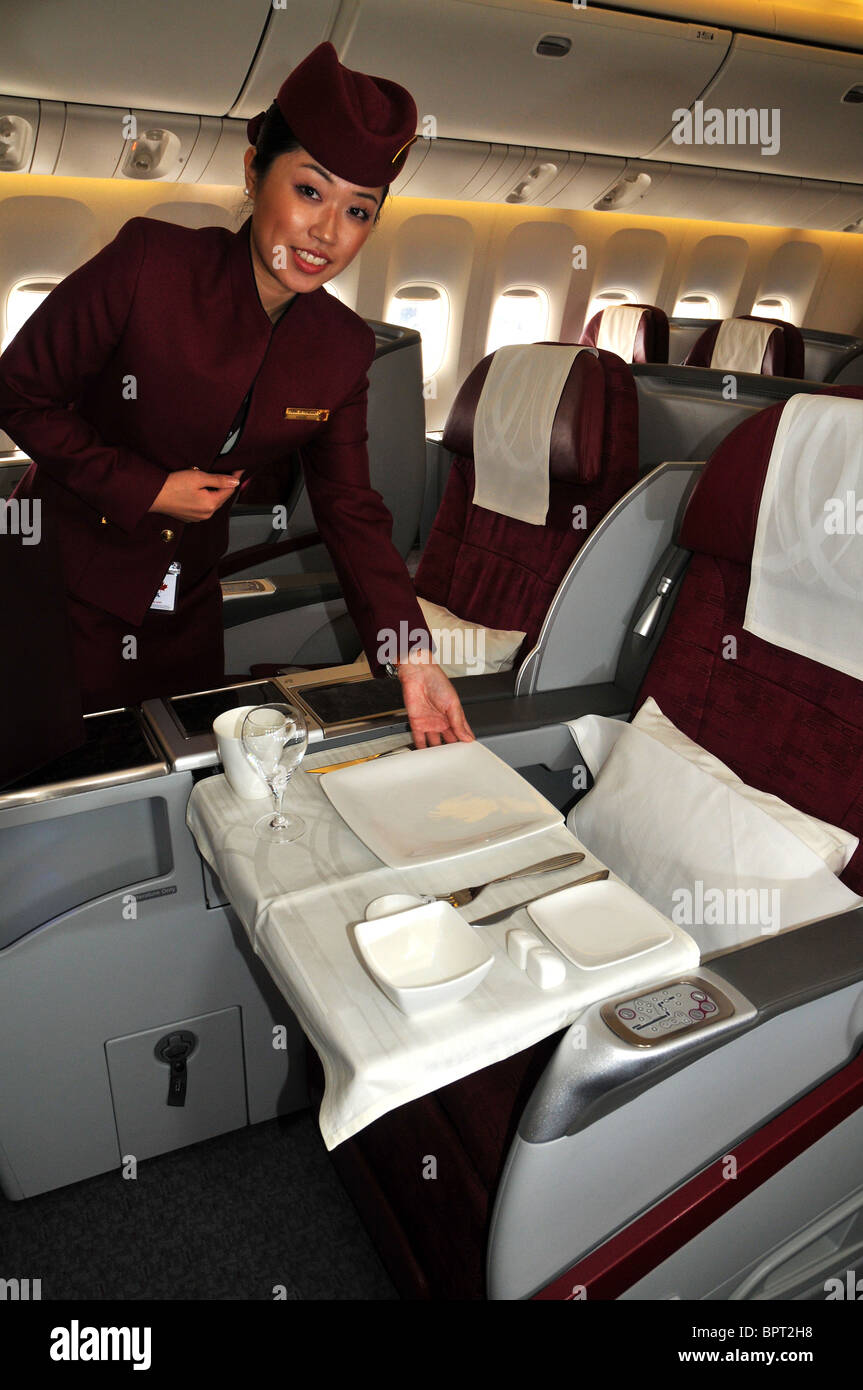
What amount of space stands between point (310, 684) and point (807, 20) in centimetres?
524

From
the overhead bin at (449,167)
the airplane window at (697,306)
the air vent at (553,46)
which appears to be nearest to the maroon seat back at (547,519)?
the air vent at (553,46)

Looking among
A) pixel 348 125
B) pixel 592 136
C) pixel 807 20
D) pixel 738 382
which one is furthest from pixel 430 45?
pixel 348 125

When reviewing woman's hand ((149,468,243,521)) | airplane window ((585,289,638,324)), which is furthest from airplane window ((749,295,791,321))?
woman's hand ((149,468,243,521))

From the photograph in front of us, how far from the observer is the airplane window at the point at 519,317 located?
22.3 feet

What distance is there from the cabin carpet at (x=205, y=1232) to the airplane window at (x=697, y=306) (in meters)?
8.53

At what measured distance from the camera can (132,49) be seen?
10.9 feet

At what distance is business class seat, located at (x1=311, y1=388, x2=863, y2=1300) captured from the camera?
1.06m

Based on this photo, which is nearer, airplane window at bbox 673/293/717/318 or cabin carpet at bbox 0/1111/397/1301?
cabin carpet at bbox 0/1111/397/1301

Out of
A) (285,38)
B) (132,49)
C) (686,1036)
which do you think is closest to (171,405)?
(686,1036)

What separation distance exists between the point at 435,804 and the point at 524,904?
11.1 inches

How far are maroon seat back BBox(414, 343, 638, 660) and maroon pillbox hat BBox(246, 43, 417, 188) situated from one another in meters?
0.84

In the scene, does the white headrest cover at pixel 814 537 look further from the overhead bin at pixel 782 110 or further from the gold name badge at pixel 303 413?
the overhead bin at pixel 782 110

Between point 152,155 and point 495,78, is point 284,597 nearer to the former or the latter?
point 152,155

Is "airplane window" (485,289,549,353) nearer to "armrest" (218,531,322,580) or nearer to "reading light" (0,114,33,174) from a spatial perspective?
"reading light" (0,114,33,174)
